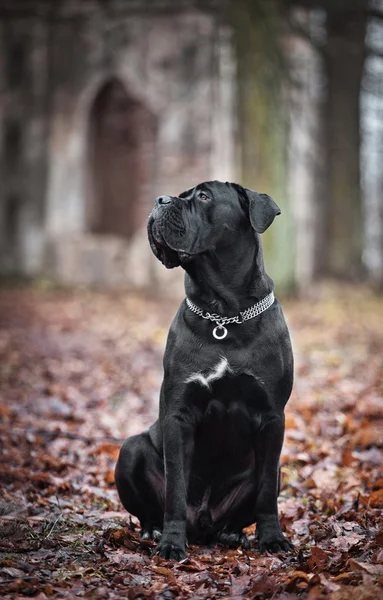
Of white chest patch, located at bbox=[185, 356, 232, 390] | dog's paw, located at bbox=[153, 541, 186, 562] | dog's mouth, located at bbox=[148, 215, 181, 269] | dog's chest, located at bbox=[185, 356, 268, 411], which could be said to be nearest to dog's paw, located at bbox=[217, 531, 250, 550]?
dog's paw, located at bbox=[153, 541, 186, 562]

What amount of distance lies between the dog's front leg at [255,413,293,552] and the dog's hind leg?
0.52 metres

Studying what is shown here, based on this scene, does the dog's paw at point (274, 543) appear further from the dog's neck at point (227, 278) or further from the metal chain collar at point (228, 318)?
the dog's neck at point (227, 278)

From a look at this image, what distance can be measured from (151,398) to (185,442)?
4.12 meters

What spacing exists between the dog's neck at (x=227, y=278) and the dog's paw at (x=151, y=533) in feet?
3.86

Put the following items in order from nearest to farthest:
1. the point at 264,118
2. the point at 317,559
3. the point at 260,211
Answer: the point at 317,559, the point at 260,211, the point at 264,118

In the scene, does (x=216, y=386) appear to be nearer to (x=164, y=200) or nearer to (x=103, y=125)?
(x=164, y=200)

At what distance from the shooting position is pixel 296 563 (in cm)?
380

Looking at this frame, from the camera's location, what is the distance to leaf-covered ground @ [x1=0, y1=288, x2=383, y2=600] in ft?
11.4

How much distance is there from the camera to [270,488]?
4113 millimetres

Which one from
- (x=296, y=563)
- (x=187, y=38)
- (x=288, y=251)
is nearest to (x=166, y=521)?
(x=296, y=563)

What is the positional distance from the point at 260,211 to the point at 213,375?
83cm

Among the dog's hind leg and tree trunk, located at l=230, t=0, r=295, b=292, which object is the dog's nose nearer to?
the dog's hind leg

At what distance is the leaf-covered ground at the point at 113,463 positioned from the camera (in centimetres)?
347

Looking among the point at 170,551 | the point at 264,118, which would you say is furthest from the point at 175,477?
the point at 264,118
